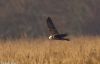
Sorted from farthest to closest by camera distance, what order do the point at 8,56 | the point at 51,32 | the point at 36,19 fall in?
the point at 36,19 < the point at 8,56 < the point at 51,32

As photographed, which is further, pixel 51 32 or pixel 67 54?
pixel 67 54

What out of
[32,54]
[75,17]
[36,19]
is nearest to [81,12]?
[75,17]

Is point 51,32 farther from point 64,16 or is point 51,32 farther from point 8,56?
point 64,16

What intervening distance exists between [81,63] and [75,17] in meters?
15.3

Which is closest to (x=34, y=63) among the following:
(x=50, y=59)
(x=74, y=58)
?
(x=50, y=59)

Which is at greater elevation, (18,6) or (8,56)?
(18,6)

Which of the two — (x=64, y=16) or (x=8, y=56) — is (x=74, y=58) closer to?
(x=8, y=56)

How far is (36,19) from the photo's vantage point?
20312 mm

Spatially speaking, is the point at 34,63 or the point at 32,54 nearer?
the point at 34,63

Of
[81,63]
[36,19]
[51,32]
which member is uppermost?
[36,19]

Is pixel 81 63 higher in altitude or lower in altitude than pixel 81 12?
lower

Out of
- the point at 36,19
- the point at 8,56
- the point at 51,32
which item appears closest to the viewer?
the point at 51,32

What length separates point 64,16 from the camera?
21031 millimetres

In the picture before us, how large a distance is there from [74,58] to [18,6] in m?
14.9
